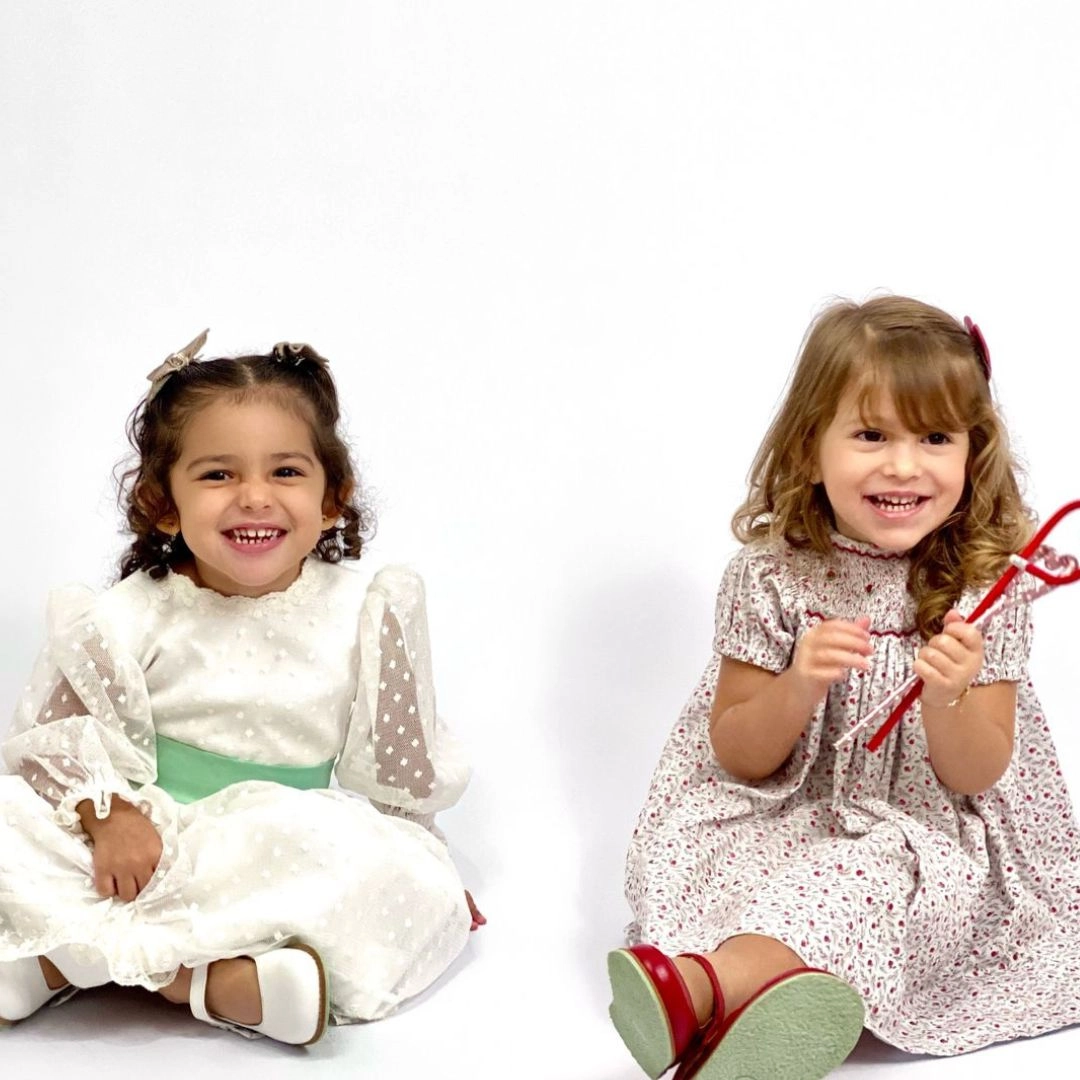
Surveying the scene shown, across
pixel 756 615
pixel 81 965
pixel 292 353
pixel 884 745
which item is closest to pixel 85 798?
pixel 81 965

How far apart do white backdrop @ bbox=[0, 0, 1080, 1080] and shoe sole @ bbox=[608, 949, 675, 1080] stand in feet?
3.61

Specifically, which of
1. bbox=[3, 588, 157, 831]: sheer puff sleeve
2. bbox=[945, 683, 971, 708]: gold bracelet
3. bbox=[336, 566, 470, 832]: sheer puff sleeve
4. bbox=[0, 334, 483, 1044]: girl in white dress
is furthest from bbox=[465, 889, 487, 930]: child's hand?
bbox=[945, 683, 971, 708]: gold bracelet

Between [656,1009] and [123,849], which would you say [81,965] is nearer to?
[123,849]

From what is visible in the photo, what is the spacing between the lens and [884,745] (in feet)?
7.63

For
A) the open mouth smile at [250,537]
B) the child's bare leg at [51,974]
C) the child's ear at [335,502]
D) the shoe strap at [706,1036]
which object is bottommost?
the child's bare leg at [51,974]

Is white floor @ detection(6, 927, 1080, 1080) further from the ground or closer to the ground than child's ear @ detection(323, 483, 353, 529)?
closer to the ground

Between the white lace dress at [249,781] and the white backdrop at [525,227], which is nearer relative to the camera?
the white lace dress at [249,781]

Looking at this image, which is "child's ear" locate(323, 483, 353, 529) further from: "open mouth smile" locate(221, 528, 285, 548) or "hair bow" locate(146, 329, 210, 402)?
"hair bow" locate(146, 329, 210, 402)

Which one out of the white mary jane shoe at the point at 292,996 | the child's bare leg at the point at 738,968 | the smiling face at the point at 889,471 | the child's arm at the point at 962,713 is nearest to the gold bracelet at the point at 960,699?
the child's arm at the point at 962,713

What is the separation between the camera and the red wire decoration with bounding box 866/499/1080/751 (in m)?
2.06

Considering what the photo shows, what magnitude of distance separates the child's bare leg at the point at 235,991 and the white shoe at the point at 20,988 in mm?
141

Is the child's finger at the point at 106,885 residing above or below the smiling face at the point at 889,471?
below

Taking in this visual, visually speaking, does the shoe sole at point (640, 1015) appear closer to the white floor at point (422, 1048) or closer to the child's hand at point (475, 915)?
the white floor at point (422, 1048)

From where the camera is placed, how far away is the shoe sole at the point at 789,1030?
1894 mm
